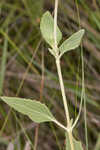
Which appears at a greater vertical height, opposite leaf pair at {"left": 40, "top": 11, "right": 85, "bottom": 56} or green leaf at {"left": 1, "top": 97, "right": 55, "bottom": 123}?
opposite leaf pair at {"left": 40, "top": 11, "right": 85, "bottom": 56}

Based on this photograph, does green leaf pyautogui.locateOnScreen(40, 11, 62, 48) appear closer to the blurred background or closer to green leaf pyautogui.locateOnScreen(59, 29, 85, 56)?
green leaf pyautogui.locateOnScreen(59, 29, 85, 56)

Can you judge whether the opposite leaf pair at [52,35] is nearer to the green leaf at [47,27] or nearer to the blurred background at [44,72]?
the green leaf at [47,27]

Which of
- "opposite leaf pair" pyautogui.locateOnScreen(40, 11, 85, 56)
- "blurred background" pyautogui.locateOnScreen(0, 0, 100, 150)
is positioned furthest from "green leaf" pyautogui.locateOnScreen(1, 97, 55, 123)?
"blurred background" pyautogui.locateOnScreen(0, 0, 100, 150)

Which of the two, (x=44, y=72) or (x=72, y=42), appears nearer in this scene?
(x=72, y=42)

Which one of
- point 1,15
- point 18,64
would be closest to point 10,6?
point 1,15

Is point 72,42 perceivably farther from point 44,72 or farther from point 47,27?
point 44,72

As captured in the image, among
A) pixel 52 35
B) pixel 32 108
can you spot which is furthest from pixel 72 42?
pixel 32 108

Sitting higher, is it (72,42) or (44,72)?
(72,42)

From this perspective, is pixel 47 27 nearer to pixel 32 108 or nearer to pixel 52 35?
pixel 52 35
